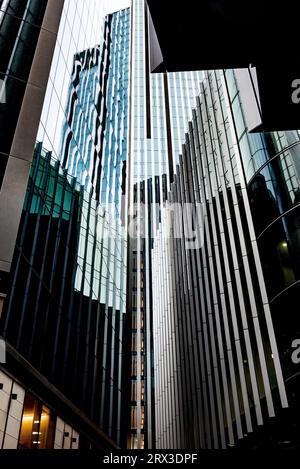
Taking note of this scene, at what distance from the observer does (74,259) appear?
1081 inches

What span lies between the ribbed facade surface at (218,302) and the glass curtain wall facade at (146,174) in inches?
1253

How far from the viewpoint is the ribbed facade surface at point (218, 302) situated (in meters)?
20.4

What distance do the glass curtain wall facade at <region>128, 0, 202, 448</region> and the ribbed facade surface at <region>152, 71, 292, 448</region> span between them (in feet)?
104

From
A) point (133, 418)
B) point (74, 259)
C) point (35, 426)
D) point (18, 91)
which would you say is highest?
point (18, 91)

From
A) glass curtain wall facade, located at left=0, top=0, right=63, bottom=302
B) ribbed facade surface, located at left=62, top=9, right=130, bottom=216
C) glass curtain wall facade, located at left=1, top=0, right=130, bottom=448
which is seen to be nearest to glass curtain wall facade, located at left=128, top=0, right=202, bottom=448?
ribbed facade surface, located at left=62, top=9, right=130, bottom=216

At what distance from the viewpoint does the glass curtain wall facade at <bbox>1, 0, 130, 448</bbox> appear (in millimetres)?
19197

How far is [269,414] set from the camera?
18406 mm

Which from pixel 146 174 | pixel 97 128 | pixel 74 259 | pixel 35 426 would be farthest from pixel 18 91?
pixel 146 174

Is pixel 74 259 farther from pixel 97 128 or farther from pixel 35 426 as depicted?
pixel 97 128

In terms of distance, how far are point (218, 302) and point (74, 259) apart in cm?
995

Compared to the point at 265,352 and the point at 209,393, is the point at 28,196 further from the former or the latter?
the point at 209,393

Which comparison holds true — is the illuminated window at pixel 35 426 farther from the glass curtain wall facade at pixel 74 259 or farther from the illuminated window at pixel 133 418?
the illuminated window at pixel 133 418

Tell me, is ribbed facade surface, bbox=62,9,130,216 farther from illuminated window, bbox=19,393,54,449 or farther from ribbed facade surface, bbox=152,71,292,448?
illuminated window, bbox=19,393,54,449


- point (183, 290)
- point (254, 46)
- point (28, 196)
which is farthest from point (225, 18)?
point (183, 290)
